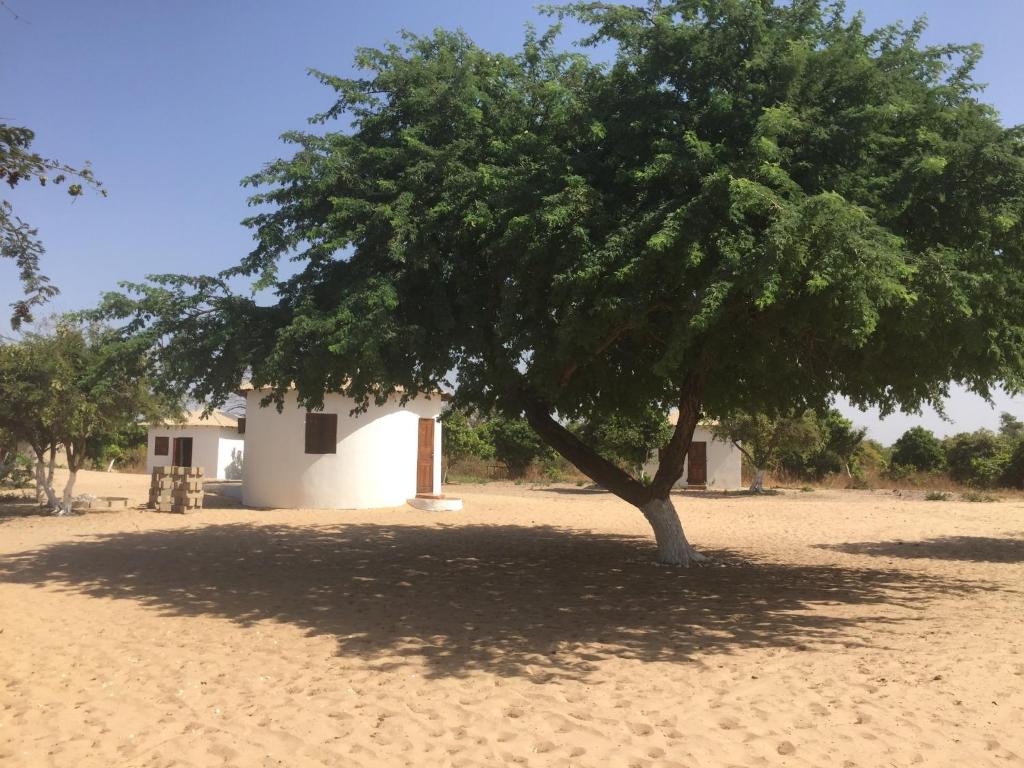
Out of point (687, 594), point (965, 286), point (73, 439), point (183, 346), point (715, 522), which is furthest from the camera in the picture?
point (715, 522)

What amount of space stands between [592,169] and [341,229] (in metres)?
3.30

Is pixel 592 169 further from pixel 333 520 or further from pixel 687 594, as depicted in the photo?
pixel 333 520

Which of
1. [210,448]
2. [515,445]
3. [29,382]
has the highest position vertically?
[29,382]

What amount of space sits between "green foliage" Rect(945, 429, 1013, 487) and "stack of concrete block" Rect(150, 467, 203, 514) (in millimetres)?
29687

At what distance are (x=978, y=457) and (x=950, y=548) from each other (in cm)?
2220

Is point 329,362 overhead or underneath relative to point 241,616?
overhead

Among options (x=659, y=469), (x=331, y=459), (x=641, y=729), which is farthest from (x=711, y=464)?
(x=641, y=729)

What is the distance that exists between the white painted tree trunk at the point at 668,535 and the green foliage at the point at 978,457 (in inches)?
1036

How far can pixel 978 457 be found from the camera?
112 ft

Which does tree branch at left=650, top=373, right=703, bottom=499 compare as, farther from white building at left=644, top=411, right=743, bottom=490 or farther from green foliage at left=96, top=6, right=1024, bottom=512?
white building at left=644, top=411, right=743, bottom=490

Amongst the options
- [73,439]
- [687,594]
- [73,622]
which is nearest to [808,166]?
[687,594]

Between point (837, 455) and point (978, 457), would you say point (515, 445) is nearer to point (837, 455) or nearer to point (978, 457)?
point (837, 455)

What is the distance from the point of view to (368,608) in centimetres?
945

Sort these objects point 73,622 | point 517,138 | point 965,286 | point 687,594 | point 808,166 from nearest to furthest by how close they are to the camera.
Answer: point 965,286
point 808,166
point 73,622
point 517,138
point 687,594
